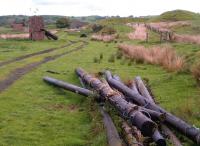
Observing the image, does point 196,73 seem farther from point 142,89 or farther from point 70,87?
point 70,87

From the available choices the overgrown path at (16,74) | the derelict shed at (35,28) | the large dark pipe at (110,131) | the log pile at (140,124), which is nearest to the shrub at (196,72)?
the log pile at (140,124)

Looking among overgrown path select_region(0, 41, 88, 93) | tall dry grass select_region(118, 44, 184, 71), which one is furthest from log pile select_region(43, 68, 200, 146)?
tall dry grass select_region(118, 44, 184, 71)

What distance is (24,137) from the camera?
1123cm

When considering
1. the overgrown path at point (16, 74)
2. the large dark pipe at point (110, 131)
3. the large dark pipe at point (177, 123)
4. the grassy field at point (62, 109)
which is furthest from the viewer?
the overgrown path at point (16, 74)

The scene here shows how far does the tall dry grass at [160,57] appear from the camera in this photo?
72.9ft

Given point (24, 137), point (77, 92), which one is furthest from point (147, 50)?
point (24, 137)

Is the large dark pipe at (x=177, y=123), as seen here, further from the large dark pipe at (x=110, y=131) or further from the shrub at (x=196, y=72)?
the shrub at (x=196, y=72)

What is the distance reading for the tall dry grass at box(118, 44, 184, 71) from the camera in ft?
72.9

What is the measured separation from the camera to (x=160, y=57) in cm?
2591

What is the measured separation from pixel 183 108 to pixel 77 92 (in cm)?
489

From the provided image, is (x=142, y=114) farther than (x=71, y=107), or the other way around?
(x=71, y=107)

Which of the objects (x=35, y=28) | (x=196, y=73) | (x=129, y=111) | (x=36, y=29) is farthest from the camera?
(x=36, y=29)

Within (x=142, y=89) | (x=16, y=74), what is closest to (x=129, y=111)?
(x=142, y=89)

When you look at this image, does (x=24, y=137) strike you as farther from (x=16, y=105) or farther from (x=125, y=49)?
(x=125, y=49)
